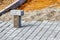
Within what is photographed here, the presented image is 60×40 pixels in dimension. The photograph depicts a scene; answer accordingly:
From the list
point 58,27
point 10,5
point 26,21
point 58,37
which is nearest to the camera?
point 58,37

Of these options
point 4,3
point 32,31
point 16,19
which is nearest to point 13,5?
point 4,3

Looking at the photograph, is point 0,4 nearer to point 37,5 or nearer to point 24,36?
point 37,5

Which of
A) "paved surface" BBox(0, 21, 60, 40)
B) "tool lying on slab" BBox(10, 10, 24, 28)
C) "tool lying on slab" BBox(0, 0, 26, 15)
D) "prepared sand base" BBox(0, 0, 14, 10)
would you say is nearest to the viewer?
"paved surface" BBox(0, 21, 60, 40)

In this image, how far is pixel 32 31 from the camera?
8.51m

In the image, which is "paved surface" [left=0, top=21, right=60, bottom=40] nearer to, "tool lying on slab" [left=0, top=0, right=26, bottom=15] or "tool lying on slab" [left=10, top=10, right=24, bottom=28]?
"tool lying on slab" [left=10, top=10, right=24, bottom=28]

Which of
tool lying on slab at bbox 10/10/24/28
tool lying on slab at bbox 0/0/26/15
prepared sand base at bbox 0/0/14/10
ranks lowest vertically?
prepared sand base at bbox 0/0/14/10

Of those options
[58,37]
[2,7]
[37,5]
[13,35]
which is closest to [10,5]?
[2,7]

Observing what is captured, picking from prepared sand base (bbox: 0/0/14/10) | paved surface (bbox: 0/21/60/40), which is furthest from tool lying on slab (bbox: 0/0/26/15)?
paved surface (bbox: 0/21/60/40)

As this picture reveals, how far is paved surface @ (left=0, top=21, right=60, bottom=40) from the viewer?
317 inches

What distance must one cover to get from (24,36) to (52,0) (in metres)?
3.53

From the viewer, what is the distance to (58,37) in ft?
26.0

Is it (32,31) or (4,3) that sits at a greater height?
(32,31)

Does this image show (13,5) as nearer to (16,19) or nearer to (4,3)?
(4,3)

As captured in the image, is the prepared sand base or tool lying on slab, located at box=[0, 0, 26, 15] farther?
the prepared sand base
